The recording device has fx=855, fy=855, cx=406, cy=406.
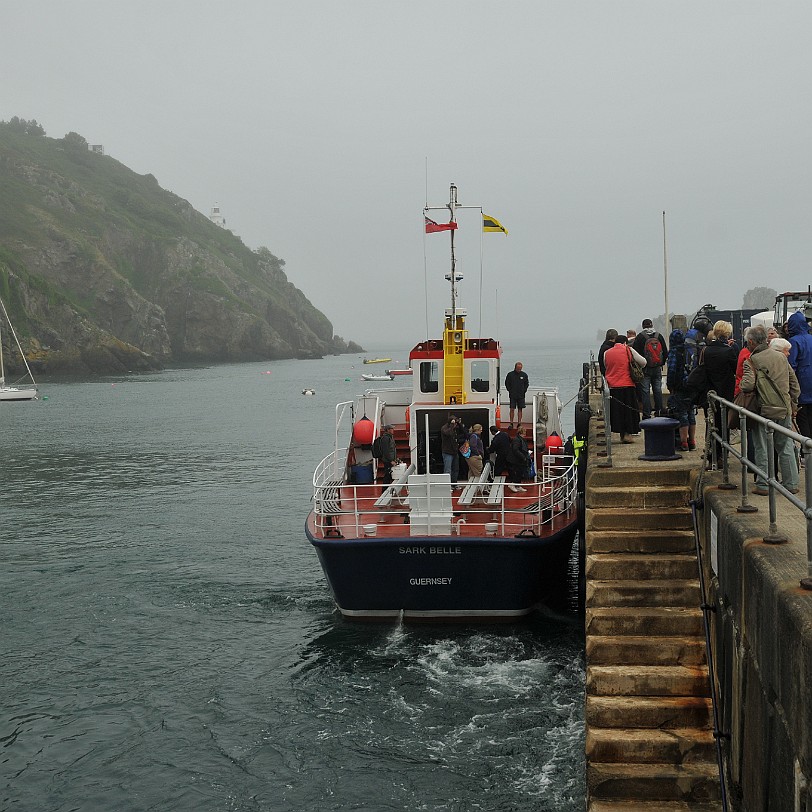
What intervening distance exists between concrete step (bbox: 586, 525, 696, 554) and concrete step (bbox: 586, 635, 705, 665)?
1388 millimetres

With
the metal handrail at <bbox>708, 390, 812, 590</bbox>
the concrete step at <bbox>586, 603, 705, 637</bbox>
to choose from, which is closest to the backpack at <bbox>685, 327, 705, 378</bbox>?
the metal handrail at <bbox>708, 390, 812, 590</bbox>

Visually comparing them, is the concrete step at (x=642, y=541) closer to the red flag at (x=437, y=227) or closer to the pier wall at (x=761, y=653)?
the pier wall at (x=761, y=653)

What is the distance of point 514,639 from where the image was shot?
1582 cm

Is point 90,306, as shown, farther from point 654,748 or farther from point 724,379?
point 654,748

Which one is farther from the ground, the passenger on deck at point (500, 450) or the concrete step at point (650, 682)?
the passenger on deck at point (500, 450)

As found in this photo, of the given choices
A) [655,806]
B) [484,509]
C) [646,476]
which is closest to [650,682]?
[655,806]

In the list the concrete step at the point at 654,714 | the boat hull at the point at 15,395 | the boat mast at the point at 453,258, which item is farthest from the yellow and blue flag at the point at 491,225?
the boat hull at the point at 15,395

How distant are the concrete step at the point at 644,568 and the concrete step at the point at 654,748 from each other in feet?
7.10

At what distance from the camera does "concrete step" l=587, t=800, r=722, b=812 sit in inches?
326

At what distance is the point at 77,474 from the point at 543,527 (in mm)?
29036

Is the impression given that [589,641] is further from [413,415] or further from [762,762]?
[413,415]

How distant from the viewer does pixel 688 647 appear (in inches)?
375

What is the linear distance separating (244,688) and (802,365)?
1004 cm

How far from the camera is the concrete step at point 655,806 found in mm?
8289
